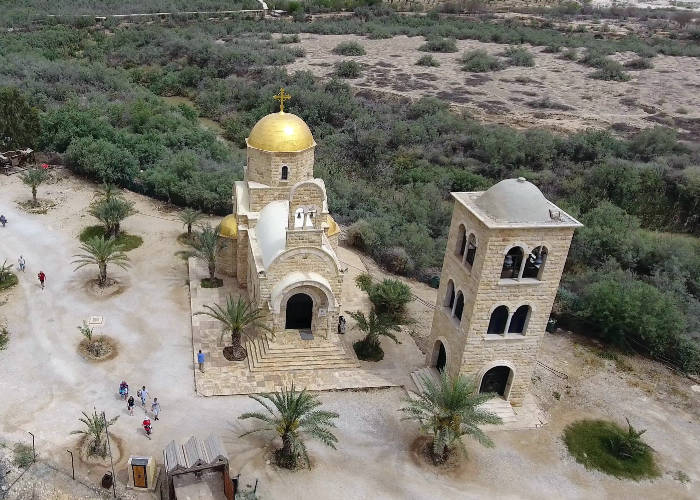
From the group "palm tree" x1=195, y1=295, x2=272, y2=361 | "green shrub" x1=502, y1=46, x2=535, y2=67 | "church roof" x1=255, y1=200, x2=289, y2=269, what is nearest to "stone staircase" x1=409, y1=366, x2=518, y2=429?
"palm tree" x1=195, y1=295, x2=272, y2=361

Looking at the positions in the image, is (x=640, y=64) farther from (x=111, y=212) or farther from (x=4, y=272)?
(x=4, y=272)

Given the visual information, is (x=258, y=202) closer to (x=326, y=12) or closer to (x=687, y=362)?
(x=687, y=362)

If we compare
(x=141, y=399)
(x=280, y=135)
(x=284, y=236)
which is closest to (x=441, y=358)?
(x=284, y=236)

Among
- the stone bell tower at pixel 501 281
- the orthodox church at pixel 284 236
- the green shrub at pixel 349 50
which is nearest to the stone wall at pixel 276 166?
the orthodox church at pixel 284 236

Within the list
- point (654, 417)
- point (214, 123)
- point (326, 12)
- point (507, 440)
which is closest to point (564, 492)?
point (507, 440)

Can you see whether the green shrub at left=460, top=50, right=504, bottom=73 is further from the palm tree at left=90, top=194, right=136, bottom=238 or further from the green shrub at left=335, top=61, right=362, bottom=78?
the palm tree at left=90, top=194, right=136, bottom=238

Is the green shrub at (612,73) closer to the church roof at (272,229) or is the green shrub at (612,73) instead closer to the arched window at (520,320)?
the church roof at (272,229)
